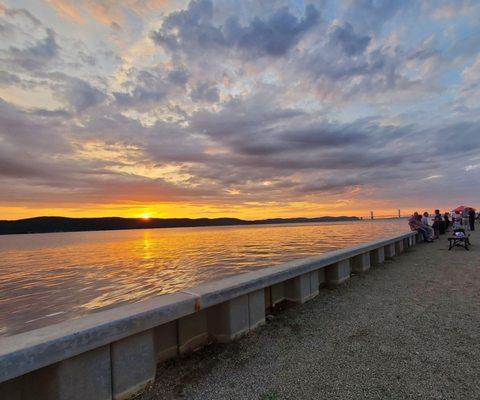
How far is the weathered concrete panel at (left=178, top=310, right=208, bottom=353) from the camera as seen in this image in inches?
143

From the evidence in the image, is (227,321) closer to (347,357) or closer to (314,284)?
(347,357)

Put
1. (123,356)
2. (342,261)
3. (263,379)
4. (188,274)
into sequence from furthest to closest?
(188,274), (342,261), (263,379), (123,356)

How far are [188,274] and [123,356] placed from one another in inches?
443

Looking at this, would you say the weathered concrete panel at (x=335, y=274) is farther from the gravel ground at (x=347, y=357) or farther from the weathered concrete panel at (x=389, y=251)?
the weathered concrete panel at (x=389, y=251)

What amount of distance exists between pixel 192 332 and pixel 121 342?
1.22 meters

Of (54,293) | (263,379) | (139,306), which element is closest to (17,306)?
(54,293)

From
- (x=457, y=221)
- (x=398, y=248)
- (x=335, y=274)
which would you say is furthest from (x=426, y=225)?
(x=335, y=274)

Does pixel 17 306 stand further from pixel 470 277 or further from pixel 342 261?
pixel 470 277

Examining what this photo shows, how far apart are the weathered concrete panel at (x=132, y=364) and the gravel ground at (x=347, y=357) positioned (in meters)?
0.13

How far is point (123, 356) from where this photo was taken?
2.72 m

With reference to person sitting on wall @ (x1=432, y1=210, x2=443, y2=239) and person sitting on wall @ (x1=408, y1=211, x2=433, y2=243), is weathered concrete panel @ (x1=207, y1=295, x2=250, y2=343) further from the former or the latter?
person sitting on wall @ (x1=432, y1=210, x2=443, y2=239)

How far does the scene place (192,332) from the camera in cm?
376

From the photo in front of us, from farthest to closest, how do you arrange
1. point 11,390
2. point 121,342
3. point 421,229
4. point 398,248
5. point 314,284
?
point 421,229, point 398,248, point 314,284, point 121,342, point 11,390

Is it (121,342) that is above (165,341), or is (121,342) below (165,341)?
above
